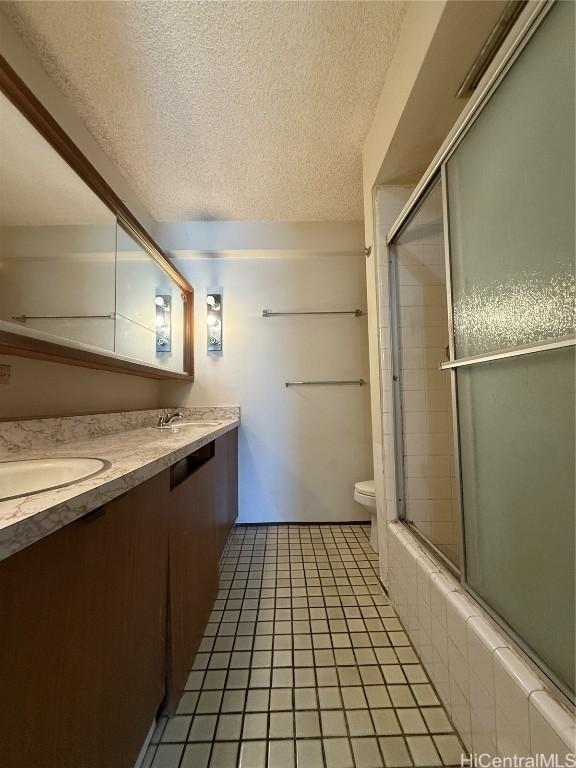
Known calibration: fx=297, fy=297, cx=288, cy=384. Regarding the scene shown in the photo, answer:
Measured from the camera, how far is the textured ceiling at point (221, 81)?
1.09m

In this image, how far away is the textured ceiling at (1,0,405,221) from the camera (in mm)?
1088

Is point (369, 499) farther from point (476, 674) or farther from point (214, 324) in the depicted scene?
point (214, 324)

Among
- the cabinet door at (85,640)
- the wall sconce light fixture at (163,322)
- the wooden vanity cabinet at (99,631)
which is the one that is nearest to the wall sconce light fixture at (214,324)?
the wall sconce light fixture at (163,322)

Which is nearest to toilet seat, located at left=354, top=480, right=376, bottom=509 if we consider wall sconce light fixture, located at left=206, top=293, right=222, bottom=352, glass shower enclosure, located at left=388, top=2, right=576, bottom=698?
glass shower enclosure, located at left=388, top=2, right=576, bottom=698

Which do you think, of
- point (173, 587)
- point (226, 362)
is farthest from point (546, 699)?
point (226, 362)

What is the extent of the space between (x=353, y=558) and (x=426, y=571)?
849 millimetres

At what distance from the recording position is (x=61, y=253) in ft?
3.88

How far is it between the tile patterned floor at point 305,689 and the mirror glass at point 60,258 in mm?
1298

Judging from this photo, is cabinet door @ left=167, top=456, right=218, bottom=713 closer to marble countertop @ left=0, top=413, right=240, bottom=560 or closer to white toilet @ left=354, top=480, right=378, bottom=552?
marble countertop @ left=0, top=413, right=240, bottom=560

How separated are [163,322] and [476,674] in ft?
7.19

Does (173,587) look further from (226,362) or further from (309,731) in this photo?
(226,362)

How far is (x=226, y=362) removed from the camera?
236 centimetres

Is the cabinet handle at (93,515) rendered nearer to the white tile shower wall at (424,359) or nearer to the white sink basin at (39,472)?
the white sink basin at (39,472)

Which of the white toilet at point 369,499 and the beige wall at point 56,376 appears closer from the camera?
the beige wall at point 56,376
